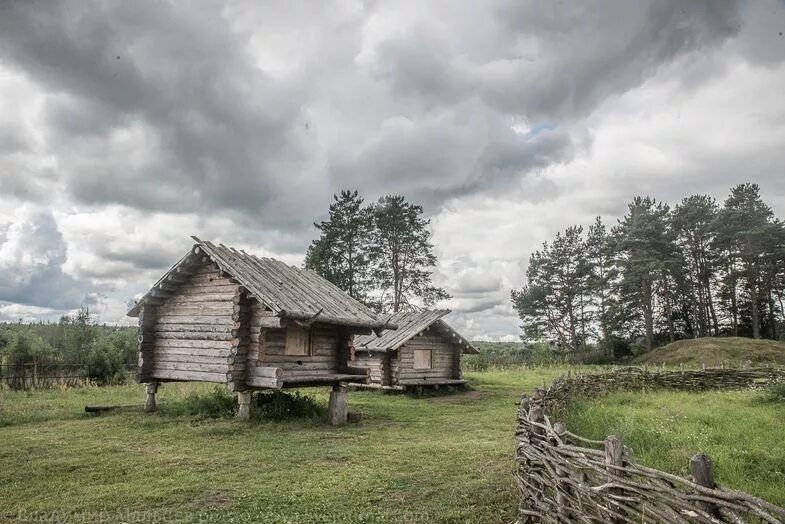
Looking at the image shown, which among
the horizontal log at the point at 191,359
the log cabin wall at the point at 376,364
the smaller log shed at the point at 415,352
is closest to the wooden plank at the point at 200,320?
the horizontal log at the point at 191,359

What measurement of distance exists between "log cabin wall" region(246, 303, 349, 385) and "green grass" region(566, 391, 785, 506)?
24.4 ft

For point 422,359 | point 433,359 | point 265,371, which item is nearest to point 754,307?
point 433,359

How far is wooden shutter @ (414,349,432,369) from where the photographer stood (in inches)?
1004

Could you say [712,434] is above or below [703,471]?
below

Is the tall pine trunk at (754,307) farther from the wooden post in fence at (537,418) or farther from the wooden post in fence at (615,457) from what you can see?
the wooden post in fence at (615,457)

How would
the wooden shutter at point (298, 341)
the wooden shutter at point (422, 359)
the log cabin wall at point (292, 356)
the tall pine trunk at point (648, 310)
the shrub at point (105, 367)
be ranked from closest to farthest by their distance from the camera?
the log cabin wall at point (292, 356), the wooden shutter at point (298, 341), the shrub at point (105, 367), the wooden shutter at point (422, 359), the tall pine trunk at point (648, 310)

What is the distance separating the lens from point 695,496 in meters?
3.64

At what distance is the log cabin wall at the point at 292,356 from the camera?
14.8 metres

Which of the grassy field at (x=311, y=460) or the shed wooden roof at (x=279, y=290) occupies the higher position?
the shed wooden roof at (x=279, y=290)

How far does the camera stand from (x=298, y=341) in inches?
635

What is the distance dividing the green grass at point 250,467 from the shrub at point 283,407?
0.74 meters

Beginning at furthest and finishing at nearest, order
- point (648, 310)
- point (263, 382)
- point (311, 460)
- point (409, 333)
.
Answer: point (648, 310) < point (409, 333) < point (263, 382) < point (311, 460)

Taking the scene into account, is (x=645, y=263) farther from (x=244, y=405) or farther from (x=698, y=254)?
(x=244, y=405)

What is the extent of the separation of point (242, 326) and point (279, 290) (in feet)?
4.94
